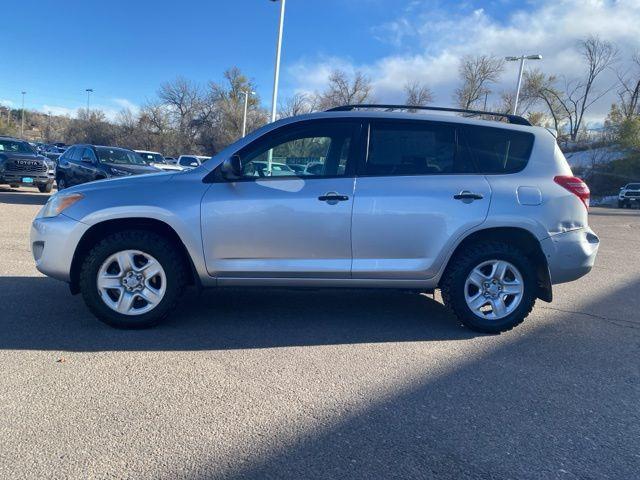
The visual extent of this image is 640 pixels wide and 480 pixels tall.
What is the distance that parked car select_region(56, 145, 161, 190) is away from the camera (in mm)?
12891

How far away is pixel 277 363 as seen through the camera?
12.1 feet

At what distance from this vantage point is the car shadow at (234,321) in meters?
4.01

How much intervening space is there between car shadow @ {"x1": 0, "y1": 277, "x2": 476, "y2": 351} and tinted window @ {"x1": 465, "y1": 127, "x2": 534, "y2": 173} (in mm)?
1571

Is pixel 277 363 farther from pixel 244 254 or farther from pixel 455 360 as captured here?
pixel 455 360

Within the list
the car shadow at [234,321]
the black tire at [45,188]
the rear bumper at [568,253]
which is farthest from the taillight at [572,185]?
the black tire at [45,188]

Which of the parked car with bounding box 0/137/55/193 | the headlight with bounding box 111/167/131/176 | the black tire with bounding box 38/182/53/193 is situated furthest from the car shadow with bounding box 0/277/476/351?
the black tire with bounding box 38/182/53/193

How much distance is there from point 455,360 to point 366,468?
1685 mm

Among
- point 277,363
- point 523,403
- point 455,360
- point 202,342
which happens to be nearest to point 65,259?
point 202,342

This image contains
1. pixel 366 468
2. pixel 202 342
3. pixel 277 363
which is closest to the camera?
pixel 366 468

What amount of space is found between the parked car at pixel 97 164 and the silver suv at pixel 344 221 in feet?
29.6

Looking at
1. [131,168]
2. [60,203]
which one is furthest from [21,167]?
[60,203]

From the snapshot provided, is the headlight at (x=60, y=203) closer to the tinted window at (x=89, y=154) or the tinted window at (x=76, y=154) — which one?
the tinted window at (x=89, y=154)

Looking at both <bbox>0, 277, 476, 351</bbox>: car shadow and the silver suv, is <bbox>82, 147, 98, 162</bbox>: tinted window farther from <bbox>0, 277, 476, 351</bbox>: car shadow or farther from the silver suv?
the silver suv

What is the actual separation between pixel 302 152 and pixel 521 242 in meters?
2.21
